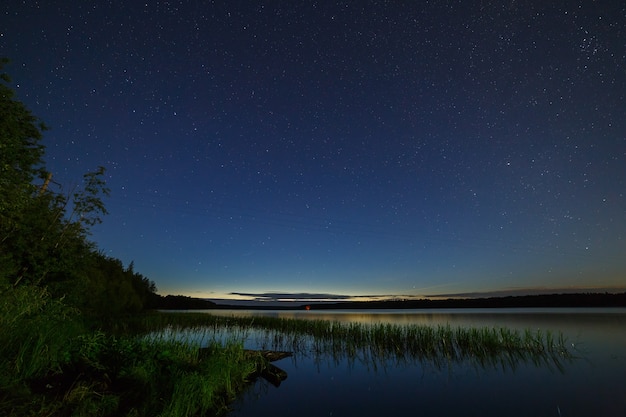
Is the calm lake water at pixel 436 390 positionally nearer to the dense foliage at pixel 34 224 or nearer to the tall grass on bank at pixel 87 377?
the tall grass on bank at pixel 87 377

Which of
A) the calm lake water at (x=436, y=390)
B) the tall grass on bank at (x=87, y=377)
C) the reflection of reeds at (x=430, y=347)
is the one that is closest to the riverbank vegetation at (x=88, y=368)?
the tall grass on bank at (x=87, y=377)

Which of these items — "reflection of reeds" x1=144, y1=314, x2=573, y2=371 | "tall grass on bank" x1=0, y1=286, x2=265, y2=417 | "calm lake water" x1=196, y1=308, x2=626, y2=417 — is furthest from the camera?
"reflection of reeds" x1=144, y1=314, x2=573, y2=371

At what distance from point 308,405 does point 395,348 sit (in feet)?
39.4

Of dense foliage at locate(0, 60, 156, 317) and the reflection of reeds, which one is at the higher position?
dense foliage at locate(0, 60, 156, 317)

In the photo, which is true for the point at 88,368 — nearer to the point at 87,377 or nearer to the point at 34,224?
the point at 87,377

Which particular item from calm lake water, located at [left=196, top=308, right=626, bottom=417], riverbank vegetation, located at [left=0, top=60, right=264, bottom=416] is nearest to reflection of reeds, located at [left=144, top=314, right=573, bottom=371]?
calm lake water, located at [left=196, top=308, right=626, bottom=417]

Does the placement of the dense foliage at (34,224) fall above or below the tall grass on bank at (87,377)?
above

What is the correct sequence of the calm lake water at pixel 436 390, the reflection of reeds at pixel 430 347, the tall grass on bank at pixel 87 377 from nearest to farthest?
the tall grass on bank at pixel 87 377
the calm lake water at pixel 436 390
the reflection of reeds at pixel 430 347

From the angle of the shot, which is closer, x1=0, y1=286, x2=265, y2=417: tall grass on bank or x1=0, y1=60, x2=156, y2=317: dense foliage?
x1=0, y1=286, x2=265, y2=417: tall grass on bank

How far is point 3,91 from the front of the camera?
17.2 metres

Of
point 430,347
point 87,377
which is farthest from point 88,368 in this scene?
point 430,347

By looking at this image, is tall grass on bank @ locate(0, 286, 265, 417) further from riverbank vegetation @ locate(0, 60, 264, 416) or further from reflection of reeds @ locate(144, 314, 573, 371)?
reflection of reeds @ locate(144, 314, 573, 371)

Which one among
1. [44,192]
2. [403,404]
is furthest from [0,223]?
[403,404]

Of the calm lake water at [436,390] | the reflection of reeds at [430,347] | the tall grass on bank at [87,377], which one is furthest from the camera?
the reflection of reeds at [430,347]
